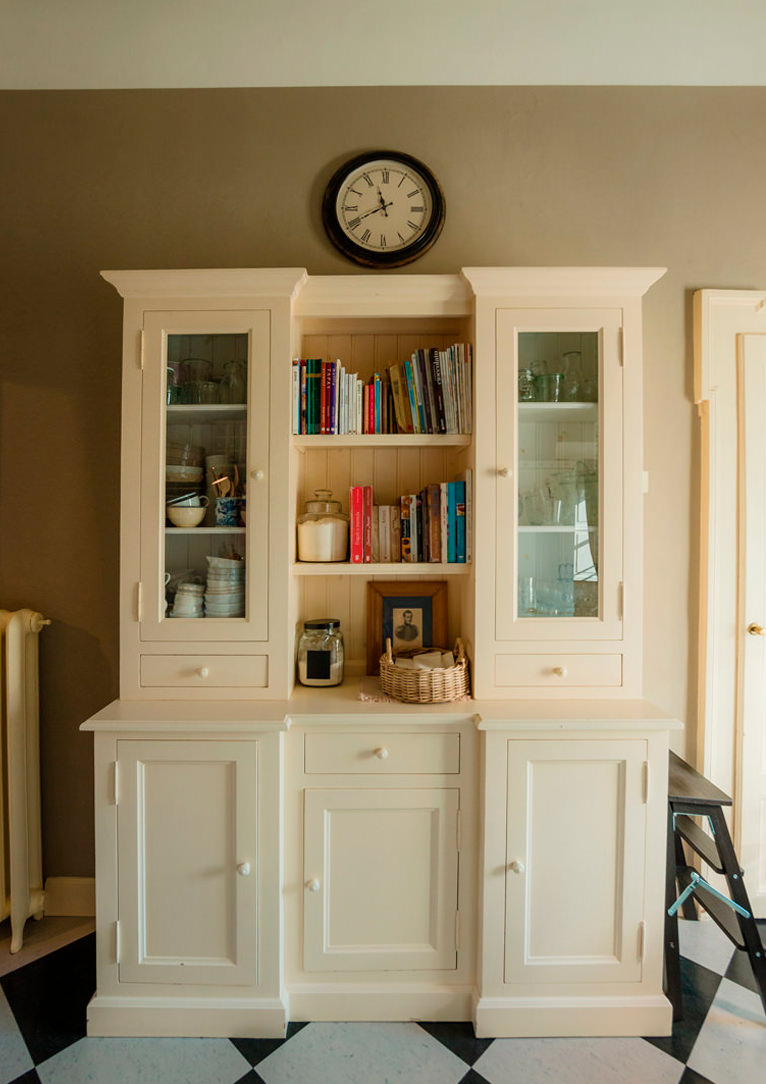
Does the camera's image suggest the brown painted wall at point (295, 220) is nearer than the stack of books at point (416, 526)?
No

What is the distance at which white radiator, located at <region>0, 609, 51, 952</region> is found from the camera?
1.96m

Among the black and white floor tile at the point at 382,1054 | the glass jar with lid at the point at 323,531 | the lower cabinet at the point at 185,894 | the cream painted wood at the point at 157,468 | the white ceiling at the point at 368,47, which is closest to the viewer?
the black and white floor tile at the point at 382,1054

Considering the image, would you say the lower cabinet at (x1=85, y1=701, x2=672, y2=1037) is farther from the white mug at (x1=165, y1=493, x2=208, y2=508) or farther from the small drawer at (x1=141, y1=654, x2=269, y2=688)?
the white mug at (x1=165, y1=493, x2=208, y2=508)

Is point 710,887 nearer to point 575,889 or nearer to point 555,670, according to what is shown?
point 575,889

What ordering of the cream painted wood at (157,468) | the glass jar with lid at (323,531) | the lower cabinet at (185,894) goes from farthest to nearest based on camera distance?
the glass jar with lid at (323,531), the cream painted wood at (157,468), the lower cabinet at (185,894)

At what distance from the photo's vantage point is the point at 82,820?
7.11 ft

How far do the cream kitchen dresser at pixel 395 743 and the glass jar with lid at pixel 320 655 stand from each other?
111 millimetres

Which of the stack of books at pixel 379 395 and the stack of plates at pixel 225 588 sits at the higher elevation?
the stack of books at pixel 379 395

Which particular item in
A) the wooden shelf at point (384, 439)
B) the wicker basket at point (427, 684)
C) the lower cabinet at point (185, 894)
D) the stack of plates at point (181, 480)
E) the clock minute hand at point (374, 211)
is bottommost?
the lower cabinet at point (185, 894)

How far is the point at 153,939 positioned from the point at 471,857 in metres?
0.87

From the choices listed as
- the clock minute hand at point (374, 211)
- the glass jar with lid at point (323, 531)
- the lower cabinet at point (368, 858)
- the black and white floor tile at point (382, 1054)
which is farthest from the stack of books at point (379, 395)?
the black and white floor tile at point (382, 1054)

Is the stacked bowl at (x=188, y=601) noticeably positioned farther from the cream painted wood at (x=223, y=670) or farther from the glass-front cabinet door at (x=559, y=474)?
the glass-front cabinet door at (x=559, y=474)

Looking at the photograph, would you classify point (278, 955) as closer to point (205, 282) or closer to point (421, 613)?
point (421, 613)

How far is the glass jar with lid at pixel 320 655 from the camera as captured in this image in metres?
1.93
